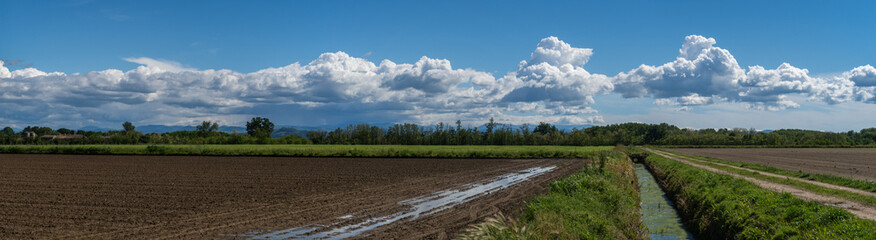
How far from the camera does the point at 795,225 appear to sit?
10961mm

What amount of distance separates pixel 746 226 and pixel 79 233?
1728cm

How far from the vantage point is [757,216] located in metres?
12.4

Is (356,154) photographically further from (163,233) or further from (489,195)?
(163,233)

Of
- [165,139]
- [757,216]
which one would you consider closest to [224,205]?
[757,216]

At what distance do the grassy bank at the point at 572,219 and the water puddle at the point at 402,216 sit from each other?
3.36 meters

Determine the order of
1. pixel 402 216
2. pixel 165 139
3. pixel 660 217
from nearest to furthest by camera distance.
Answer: pixel 402 216, pixel 660 217, pixel 165 139

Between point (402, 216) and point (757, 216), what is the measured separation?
9.89m

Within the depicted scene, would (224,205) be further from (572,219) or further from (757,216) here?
(757,216)

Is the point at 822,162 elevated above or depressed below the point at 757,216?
below

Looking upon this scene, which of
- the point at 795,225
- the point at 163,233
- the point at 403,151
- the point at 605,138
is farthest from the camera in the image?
the point at 605,138

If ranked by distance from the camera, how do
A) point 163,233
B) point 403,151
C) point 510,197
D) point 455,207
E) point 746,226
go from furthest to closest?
point 403,151 < point 510,197 < point 455,207 < point 163,233 < point 746,226

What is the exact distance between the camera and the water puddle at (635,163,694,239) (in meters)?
15.1

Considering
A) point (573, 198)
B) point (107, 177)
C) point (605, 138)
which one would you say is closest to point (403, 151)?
point (107, 177)

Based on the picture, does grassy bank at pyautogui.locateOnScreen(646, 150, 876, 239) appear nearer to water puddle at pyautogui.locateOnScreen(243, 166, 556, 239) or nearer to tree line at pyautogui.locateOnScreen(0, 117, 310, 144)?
water puddle at pyautogui.locateOnScreen(243, 166, 556, 239)
